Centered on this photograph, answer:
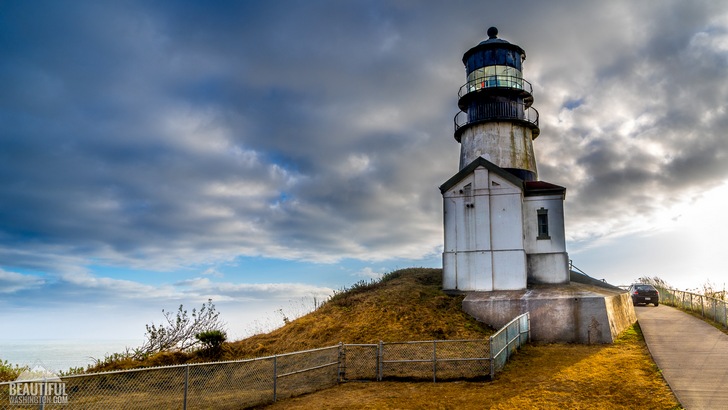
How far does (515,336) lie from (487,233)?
6.70 m

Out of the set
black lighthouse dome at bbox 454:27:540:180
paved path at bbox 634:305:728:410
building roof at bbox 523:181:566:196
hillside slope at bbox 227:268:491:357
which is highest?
black lighthouse dome at bbox 454:27:540:180

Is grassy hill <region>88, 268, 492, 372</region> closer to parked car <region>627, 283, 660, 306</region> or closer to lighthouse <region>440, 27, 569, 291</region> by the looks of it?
lighthouse <region>440, 27, 569, 291</region>

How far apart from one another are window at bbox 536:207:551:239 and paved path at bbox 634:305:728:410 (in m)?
5.85

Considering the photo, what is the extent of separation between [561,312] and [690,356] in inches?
185

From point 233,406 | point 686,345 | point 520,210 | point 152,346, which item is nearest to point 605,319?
point 686,345

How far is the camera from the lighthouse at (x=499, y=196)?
22.8 metres

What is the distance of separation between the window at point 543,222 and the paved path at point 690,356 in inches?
230

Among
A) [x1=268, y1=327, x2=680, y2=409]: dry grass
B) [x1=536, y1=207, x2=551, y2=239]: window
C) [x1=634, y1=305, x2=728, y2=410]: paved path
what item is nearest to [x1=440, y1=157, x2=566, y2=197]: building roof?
[x1=536, y1=207, x2=551, y2=239]: window

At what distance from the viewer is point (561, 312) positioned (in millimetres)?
19484

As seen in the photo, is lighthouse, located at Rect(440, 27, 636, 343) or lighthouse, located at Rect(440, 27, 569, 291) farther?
lighthouse, located at Rect(440, 27, 569, 291)

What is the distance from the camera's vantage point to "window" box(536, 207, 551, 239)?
24531 millimetres

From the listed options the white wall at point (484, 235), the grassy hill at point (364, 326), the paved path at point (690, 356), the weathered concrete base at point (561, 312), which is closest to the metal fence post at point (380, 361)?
the grassy hill at point (364, 326)

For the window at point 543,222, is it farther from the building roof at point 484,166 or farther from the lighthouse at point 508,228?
the building roof at point 484,166

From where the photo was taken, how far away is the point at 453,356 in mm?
15547
